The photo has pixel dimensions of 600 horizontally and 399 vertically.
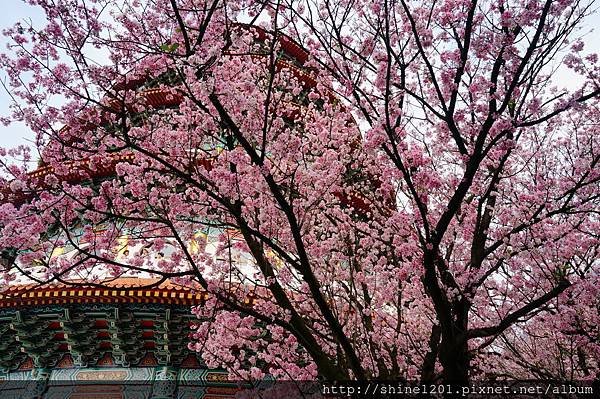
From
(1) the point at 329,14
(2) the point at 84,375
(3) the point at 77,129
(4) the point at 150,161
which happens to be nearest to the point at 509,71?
(1) the point at 329,14

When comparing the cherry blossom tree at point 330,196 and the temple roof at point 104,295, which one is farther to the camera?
the temple roof at point 104,295

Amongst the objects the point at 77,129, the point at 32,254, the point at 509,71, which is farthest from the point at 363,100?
the point at 32,254

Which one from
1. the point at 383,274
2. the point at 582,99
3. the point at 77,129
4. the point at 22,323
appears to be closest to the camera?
the point at 582,99

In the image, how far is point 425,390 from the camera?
4562mm

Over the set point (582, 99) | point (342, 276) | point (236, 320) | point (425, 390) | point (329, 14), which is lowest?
point (425, 390)

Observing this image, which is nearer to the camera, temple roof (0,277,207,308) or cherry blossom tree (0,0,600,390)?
cherry blossom tree (0,0,600,390)

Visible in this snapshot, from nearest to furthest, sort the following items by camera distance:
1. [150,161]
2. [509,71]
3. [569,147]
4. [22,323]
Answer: [509,71]
[150,161]
[569,147]
[22,323]

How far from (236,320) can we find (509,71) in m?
4.59

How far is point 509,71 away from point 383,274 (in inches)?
129

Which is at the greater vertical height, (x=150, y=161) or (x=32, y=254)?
(x=150, y=161)

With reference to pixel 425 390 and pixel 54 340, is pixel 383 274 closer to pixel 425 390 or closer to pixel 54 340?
pixel 425 390

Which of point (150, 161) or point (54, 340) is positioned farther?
point (54, 340)

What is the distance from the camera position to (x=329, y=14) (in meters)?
5.21

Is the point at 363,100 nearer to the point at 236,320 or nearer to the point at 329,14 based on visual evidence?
the point at 329,14
